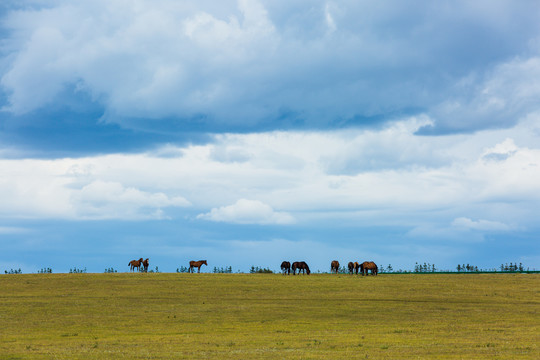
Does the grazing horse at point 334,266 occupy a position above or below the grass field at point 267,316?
above

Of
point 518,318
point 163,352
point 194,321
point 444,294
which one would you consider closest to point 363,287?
point 444,294

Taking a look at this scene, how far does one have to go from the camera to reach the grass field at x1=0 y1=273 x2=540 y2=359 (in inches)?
1123

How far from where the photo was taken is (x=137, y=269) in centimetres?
7306

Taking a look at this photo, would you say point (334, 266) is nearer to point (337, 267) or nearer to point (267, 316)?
point (337, 267)

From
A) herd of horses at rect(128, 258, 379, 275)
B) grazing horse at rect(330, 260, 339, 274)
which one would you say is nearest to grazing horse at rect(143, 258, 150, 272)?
herd of horses at rect(128, 258, 379, 275)

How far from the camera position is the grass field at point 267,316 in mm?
28531

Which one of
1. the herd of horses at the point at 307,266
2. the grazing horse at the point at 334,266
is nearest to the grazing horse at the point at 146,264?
the herd of horses at the point at 307,266

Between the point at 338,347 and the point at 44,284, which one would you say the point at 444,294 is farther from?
the point at 44,284

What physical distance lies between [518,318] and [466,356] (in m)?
16.9

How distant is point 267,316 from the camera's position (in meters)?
41.4

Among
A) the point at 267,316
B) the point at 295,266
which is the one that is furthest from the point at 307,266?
the point at 267,316

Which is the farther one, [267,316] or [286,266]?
[286,266]

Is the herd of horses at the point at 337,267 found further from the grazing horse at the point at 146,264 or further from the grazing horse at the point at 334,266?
the grazing horse at the point at 146,264

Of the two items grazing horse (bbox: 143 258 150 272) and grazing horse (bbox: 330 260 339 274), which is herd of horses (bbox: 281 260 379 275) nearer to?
grazing horse (bbox: 330 260 339 274)
